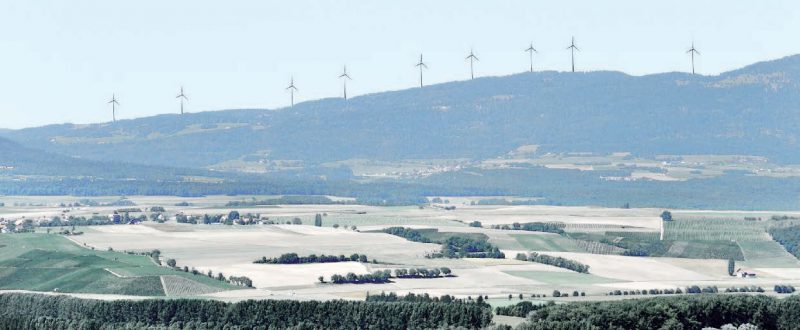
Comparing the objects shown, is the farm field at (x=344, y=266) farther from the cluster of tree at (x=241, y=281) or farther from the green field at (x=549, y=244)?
the cluster of tree at (x=241, y=281)

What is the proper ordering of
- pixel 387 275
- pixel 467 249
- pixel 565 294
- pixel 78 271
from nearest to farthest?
1. pixel 565 294
2. pixel 387 275
3. pixel 78 271
4. pixel 467 249

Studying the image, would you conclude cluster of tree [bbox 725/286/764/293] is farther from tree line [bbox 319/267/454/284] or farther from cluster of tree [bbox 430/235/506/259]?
cluster of tree [bbox 430/235/506/259]

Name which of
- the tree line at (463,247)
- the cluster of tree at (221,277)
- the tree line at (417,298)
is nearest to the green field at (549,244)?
the tree line at (463,247)

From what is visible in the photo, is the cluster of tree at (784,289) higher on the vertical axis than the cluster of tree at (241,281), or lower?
lower

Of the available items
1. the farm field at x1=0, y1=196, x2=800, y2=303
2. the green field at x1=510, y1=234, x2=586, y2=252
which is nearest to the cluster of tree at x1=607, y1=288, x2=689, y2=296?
the farm field at x1=0, y1=196, x2=800, y2=303

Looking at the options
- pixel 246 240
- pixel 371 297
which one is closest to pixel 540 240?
pixel 246 240

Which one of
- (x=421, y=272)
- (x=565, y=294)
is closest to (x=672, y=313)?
(x=565, y=294)

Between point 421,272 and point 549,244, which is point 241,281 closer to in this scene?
point 421,272
